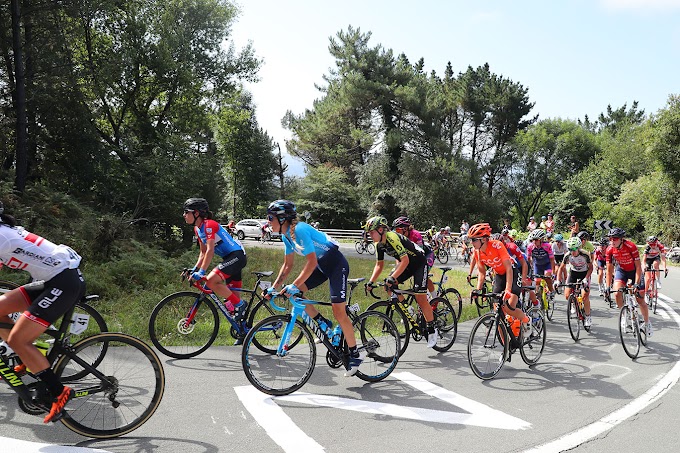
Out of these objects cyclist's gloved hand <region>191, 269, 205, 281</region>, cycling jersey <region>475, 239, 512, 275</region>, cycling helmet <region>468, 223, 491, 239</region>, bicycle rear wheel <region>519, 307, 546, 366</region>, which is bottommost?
bicycle rear wheel <region>519, 307, 546, 366</region>

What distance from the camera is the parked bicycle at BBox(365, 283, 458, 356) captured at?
7172 mm

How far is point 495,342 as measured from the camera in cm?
654

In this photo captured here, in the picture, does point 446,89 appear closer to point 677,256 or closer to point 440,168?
point 440,168

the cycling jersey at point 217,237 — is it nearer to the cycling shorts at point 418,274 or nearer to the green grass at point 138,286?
the green grass at point 138,286

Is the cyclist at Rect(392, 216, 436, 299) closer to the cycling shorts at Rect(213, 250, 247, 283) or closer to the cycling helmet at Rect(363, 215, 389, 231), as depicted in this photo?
the cycling helmet at Rect(363, 215, 389, 231)

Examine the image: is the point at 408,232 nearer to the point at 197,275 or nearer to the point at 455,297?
the point at 455,297

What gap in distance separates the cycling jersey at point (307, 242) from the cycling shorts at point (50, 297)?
2326 mm

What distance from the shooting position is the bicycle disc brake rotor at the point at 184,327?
6895 millimetres

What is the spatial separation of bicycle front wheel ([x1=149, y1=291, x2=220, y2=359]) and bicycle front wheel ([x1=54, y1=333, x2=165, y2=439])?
2.20m

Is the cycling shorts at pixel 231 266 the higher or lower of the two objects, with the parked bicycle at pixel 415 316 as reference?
higher

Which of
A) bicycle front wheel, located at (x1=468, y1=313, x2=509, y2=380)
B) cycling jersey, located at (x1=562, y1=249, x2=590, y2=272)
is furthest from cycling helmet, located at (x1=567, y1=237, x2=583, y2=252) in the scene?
bicycle front wheel, located at (x1=468, y1=313, x2=509, y2=380)

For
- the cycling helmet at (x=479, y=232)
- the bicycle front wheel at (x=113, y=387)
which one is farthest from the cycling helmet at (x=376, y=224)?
the bicycle front wheel at (x=113, y=387)

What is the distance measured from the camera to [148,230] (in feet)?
66.4

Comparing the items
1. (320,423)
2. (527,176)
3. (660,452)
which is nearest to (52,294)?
(320,423)
